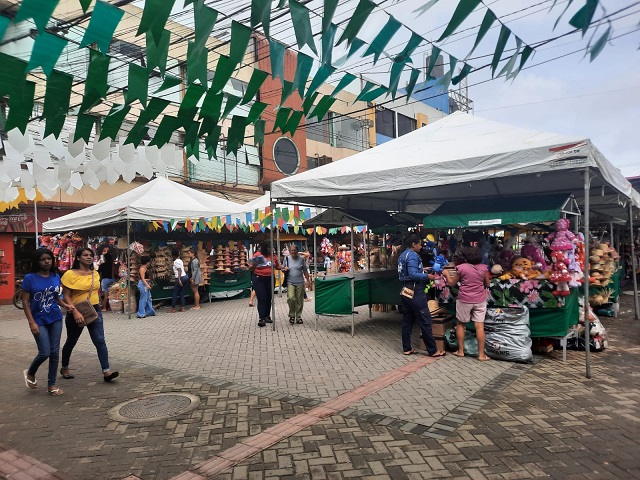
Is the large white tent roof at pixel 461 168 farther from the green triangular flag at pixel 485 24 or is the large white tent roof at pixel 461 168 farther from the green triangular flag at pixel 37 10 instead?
the green triangular flag at pixel 37 10

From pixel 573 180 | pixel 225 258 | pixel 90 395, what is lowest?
pixel 90 395

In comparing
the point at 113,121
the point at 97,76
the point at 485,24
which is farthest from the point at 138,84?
the point at 485,24

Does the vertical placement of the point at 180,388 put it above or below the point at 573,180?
below

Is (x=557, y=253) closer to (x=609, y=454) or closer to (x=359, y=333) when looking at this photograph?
(x=609, y=454)

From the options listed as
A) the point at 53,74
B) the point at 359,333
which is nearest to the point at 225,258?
the point at 359,333

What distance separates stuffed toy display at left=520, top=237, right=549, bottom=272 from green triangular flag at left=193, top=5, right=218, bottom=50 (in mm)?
5447

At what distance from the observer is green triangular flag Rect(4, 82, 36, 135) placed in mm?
3543

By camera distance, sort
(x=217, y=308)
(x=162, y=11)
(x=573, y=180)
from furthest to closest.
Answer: (x=217, y=308) → (x=573, y=180) → (x=162, y=11)

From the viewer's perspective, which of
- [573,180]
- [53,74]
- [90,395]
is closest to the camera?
[53,74]

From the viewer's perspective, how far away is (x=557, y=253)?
20.4 feet

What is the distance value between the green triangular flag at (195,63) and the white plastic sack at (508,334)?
16.5ft

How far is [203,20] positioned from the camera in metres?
3.26

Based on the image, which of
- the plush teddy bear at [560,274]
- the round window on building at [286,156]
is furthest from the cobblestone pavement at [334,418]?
the round window on building at [286,156]

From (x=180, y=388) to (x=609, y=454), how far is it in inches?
178
